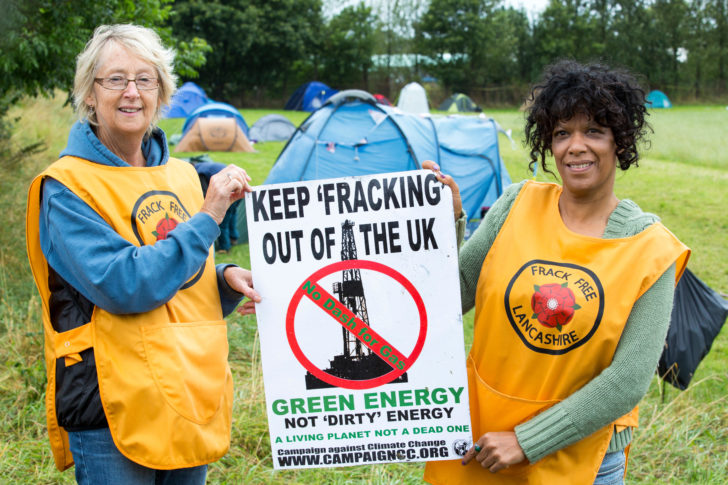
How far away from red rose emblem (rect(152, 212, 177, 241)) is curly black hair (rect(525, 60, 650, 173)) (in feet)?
3.29

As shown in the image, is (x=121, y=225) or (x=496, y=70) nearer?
(x=121, y=225)

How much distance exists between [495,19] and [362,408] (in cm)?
4005

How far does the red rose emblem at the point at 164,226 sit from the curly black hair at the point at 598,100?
1002mm

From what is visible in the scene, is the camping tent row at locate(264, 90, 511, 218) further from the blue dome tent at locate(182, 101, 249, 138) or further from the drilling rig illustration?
the blue dome tent at locate(182, 101, 249, 138)

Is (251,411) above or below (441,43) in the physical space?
below

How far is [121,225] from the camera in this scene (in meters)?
1.65

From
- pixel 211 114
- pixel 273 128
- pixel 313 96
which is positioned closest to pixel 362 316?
pixel 211 114

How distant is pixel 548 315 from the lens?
1.71 meters

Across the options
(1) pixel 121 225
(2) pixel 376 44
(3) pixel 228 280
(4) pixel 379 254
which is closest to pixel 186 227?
(1) pixel 121 225

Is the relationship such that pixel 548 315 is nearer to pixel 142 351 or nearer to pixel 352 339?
pixel 352 339

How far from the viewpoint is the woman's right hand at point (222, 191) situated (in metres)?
1.72

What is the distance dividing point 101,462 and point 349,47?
1458 inches

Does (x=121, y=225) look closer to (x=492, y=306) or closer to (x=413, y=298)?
(x=413, y=298)

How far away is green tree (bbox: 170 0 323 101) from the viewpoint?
33406 mm
